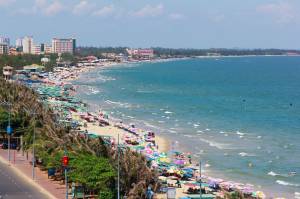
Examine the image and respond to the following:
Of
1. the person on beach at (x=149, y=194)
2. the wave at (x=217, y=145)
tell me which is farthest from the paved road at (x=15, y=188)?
the wave at (x=217, y=145)

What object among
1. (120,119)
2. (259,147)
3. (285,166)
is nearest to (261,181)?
(285,166)

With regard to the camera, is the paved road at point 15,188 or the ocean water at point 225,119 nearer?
the paved road at point 15,188

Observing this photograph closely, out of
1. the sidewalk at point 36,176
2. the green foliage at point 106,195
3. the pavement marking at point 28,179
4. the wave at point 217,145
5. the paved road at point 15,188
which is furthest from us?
the wave at point 217,145

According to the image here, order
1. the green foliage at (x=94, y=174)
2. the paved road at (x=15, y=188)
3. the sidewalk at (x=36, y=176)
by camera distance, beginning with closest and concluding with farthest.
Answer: the green foliage at (x=94, y=174), the paved road at (x=15, y=188), the sidewalk at (x=36, y=176)

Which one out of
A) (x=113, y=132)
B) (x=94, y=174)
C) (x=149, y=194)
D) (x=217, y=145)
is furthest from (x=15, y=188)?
(x=113, y=132)

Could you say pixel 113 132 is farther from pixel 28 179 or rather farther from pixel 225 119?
pixel 28 179

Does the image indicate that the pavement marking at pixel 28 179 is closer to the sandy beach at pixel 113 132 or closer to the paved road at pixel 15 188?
the paved road at pixel 15 188
